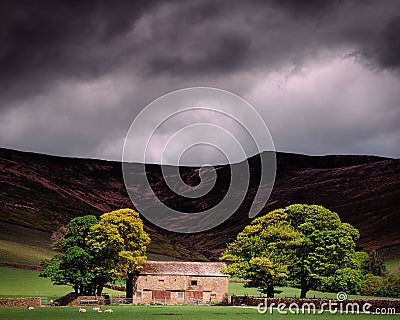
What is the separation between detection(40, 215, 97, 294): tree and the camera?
2537 inches

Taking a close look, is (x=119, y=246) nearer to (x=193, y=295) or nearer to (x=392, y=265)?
(x=193, y=295)

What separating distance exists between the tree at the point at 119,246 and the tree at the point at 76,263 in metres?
0.96

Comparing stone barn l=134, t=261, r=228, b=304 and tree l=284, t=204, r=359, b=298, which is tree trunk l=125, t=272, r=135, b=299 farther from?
tree l=284, t=204, r=359, b=298

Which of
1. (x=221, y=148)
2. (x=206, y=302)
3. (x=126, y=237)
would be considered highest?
(x=221, y=148)

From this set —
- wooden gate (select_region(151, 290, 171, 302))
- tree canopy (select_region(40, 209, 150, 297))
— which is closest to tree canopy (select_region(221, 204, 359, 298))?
wooden gate (select_region(151, 290, 171, 302))

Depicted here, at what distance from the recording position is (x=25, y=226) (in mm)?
153625

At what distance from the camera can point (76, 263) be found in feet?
216

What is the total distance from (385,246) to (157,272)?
Result: 7139cm

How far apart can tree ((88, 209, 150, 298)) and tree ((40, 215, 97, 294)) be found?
0.96 meters

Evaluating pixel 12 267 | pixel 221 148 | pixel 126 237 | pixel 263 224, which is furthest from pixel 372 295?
pixel 12 267

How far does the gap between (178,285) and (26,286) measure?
21862 millimetres

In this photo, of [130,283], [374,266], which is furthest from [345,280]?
[374,266]

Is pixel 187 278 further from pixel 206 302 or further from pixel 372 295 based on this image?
pixel 372 295

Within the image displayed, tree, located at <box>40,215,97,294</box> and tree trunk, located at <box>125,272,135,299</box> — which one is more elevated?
tree, located at <box>40,215,97,294</box>
